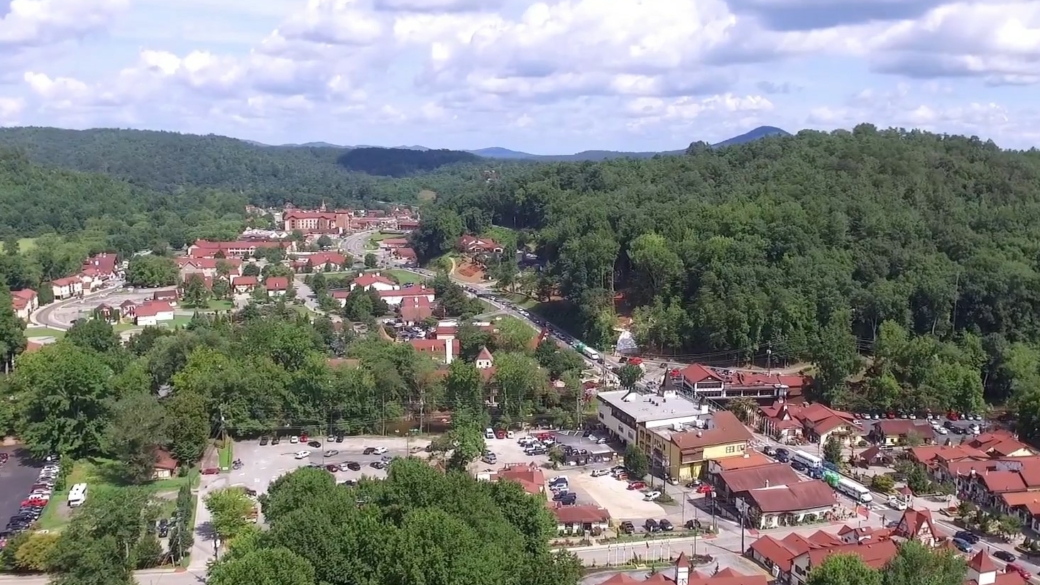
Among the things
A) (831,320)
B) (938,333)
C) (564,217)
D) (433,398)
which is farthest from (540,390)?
(564,217)

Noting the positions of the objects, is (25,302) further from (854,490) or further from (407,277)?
(854,490)

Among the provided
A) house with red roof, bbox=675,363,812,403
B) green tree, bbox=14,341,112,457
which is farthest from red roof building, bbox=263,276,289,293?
house with red roof, bbox=675,363,812,403

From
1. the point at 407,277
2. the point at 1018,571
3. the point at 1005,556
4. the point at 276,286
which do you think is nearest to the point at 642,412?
the point at 1005,556

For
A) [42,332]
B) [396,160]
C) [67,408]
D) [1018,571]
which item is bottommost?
[1018,571]

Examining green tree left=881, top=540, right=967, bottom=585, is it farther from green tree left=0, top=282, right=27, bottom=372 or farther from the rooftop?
green tree left=0, top=282, right=27, bottom=372

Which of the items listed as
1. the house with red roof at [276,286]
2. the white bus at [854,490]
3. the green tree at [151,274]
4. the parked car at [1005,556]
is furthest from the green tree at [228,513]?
the green tree at [151,274]

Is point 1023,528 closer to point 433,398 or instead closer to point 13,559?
point 433,398
